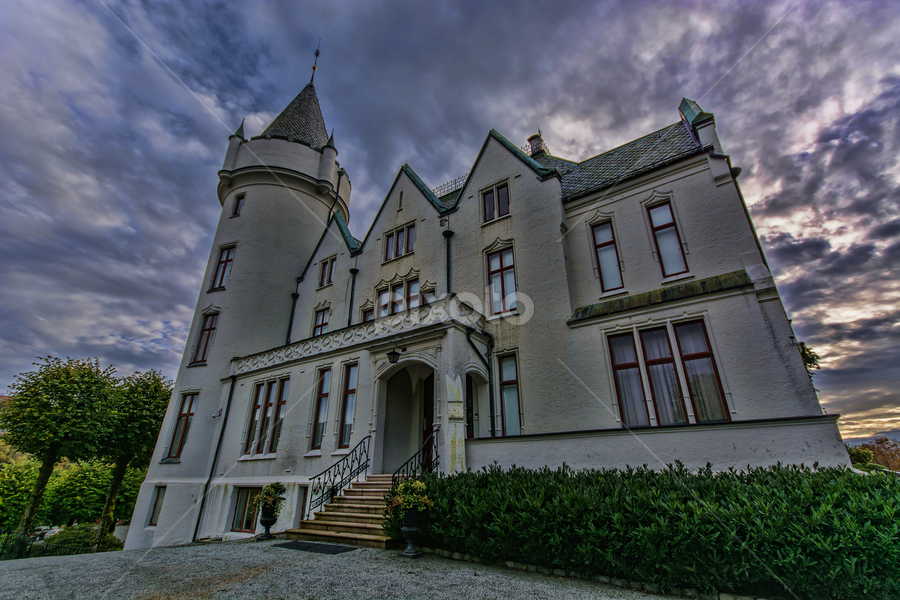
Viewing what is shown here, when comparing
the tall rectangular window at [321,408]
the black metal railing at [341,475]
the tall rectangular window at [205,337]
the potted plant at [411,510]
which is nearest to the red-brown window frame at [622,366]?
the potted plant at [411,510]

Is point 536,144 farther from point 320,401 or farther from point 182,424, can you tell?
point 182,424

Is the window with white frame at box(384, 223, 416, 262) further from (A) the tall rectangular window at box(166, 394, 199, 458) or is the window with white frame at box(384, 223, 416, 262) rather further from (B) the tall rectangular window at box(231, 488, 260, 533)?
(A) the tall rectangular window at box(166, 394, 199, 458)

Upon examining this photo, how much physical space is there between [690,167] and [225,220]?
23.8 m

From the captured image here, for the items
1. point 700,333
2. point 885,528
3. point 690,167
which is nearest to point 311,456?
point 700,333

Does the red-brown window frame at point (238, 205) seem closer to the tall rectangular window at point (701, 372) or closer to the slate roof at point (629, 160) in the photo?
the slate roof at point (629, 160)

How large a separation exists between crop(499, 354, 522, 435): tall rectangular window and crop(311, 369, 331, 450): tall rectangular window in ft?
21.7

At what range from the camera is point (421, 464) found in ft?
41.8

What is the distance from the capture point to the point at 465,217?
17328mm

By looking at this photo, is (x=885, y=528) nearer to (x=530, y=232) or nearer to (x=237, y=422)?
(x=530, y=232)

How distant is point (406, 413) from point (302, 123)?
71.5 feet

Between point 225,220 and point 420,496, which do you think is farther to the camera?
point 225,220

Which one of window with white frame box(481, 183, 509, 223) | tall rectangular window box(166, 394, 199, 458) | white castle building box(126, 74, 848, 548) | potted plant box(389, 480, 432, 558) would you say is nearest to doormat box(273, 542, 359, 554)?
potted plant box(389, 480, 432, 558)

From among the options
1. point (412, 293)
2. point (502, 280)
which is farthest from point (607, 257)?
point (412, 293)

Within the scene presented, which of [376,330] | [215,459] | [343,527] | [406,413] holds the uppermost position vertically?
[376,330]
